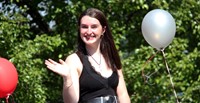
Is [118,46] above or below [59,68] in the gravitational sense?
below

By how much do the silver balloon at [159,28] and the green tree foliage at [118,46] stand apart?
1502 millimetres

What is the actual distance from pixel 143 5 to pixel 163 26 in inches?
64.1

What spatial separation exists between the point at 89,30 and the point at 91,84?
305mm

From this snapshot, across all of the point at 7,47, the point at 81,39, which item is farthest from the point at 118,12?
the point at 81,39

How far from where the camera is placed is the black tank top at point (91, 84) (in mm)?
2510

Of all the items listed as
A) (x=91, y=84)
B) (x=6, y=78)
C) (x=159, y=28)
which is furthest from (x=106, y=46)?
(x=159, y=28)

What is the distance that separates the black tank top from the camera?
2.51m

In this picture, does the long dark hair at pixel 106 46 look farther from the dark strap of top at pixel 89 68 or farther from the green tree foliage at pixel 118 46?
the green tree foliage at pixel 118 46

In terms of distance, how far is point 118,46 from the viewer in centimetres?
561

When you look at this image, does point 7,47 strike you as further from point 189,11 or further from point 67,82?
point 67,82

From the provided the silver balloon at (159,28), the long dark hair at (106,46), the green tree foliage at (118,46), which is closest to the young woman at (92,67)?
the long dark hair at (106,46)

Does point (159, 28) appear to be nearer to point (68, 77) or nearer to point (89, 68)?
point (89, 68)

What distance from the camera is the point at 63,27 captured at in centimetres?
588

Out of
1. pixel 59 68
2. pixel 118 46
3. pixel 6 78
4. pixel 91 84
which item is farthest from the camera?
pixel 118 46
